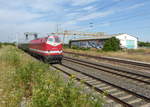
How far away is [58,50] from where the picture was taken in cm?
1492

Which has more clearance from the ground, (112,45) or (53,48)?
(112,45)

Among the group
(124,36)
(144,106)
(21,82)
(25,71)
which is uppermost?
(124,36)

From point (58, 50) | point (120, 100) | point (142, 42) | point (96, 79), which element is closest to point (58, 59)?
point (58, 50)

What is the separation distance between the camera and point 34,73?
6617 millimetres

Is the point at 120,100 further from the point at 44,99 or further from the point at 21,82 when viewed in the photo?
the point at 21,82

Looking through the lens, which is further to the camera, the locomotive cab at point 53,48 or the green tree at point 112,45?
the green tree at point 112,45

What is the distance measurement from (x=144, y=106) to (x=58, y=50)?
36.0 feet

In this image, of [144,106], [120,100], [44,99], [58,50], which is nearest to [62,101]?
[44,99]

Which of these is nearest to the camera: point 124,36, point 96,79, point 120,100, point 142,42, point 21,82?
point 120,100

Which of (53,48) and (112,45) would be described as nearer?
(53,48)

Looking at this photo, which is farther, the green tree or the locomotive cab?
the green tree

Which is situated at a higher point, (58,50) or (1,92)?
(58,50)

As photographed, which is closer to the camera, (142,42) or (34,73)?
(34,73)

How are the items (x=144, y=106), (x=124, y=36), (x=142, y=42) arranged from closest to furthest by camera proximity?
(x=144, y=106) → (x=124, y=36) → (x=142, y=42)
